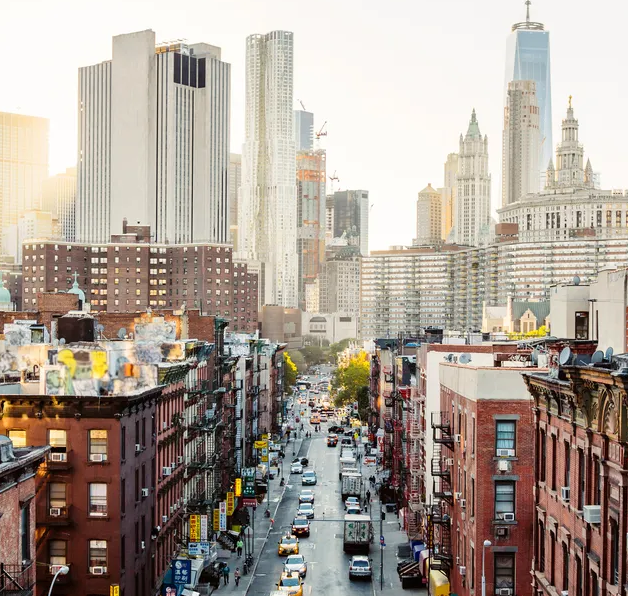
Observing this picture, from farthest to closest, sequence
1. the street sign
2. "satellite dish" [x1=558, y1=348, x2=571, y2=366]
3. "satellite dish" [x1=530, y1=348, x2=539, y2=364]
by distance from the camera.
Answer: the street sign < "satellite dish" [x1=530, y1=348, x2=539, y2=364] < "satellite dish" [x1=558, y1=348, x2=571, y2=366]

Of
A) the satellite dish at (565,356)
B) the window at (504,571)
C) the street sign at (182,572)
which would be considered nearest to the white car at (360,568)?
the street sign at (182,572)

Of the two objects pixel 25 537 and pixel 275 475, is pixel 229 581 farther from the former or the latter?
pixel 275 475

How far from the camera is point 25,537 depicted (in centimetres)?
3338

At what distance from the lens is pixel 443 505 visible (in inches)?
2453

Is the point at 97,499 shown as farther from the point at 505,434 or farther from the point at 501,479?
the point at 505,434

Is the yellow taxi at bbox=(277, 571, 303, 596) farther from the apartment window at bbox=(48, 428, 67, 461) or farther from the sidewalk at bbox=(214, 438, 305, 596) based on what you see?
the apartment window at bbox=(48, 428, 67, 461)

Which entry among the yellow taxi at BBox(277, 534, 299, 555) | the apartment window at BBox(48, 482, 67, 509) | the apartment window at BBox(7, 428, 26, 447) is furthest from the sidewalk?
the apartment window at BBox(7, 428, 26, 447)

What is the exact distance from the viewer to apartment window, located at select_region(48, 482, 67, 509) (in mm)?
48500

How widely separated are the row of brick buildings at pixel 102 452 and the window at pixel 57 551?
A: 46 millimetres

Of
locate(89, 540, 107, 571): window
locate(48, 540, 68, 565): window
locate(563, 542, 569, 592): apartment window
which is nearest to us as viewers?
locate(563, 542, 569, 592): apartment window

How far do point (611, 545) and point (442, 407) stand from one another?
1362 inches

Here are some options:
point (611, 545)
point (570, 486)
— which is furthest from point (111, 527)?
point (611, 545)

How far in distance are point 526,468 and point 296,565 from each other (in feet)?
97.5

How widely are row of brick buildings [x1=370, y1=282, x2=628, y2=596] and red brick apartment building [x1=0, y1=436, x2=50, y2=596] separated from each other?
16.9 meters
